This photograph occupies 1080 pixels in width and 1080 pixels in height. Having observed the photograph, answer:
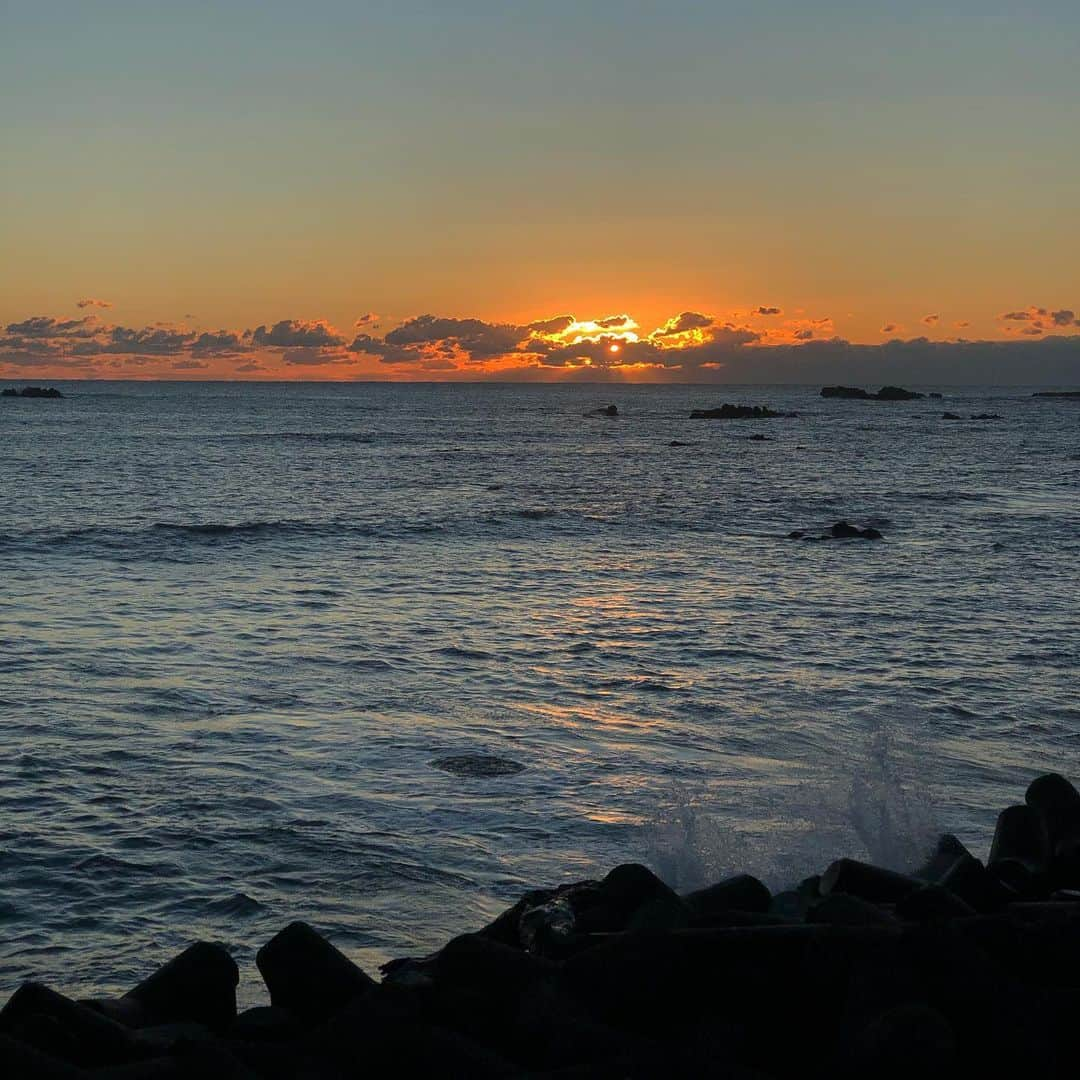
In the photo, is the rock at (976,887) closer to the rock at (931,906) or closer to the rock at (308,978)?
the rock at (931,906)

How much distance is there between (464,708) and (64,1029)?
10.3 m

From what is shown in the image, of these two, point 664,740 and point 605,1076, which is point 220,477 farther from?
point 605,1076

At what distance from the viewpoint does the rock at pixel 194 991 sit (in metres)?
7.50

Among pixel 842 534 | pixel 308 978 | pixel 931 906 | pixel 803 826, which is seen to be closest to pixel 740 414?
pixel 842 534

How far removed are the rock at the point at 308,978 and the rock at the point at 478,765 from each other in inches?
250

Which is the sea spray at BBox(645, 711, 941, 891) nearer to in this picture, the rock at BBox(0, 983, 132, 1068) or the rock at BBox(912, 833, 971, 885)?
the rock at BBox(912, 833, 971, 885)

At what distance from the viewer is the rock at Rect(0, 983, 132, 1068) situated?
21.7ft

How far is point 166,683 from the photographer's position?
1788 cm

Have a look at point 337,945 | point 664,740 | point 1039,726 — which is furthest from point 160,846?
point 1039,726

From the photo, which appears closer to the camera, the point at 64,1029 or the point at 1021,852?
the point at 64,1029

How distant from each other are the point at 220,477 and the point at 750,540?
31.1 meters

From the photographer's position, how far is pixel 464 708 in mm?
16906

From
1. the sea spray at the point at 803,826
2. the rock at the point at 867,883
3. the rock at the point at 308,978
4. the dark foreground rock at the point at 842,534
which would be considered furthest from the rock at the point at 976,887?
the dark foreground rock at the point at 842,534

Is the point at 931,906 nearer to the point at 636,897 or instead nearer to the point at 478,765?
the point at 636,897
